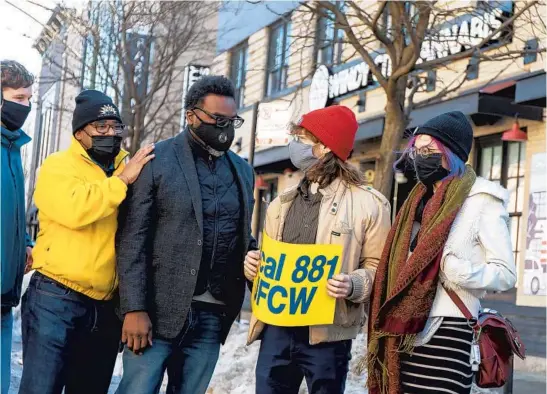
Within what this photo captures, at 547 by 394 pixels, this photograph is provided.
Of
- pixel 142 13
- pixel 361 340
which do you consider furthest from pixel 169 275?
pixel 142 13

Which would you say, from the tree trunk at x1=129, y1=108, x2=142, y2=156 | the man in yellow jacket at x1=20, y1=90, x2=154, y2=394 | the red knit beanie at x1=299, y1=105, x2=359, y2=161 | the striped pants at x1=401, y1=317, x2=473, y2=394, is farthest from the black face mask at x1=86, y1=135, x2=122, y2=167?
the tree trunk at x1=129, y1=108, x2=142, y2=156

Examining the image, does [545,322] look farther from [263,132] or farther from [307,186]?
[307,186]

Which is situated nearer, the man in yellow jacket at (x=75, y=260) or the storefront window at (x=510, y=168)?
the man in yellow jacket at (x=75, y=260)

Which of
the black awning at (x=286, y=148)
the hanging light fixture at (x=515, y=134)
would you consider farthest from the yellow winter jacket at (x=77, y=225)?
the black awning at (x=286, y=148)

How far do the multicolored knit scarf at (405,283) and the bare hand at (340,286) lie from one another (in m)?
0.13

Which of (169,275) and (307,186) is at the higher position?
(307,186)

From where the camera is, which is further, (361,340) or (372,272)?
(361,340)

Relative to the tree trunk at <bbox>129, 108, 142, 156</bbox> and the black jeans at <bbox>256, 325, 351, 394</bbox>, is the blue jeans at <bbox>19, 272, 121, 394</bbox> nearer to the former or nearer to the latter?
the black jeans at <bbox>256, 325, 351, 394</bbox>

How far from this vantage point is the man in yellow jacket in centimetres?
466

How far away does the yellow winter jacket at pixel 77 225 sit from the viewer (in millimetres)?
4613

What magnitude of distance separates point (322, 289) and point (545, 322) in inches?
373

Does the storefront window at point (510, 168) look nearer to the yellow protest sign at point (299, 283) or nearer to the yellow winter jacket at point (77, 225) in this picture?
the yellow protest sign at point (299, 283)

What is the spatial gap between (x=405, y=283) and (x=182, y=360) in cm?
137

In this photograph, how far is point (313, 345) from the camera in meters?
4.56
